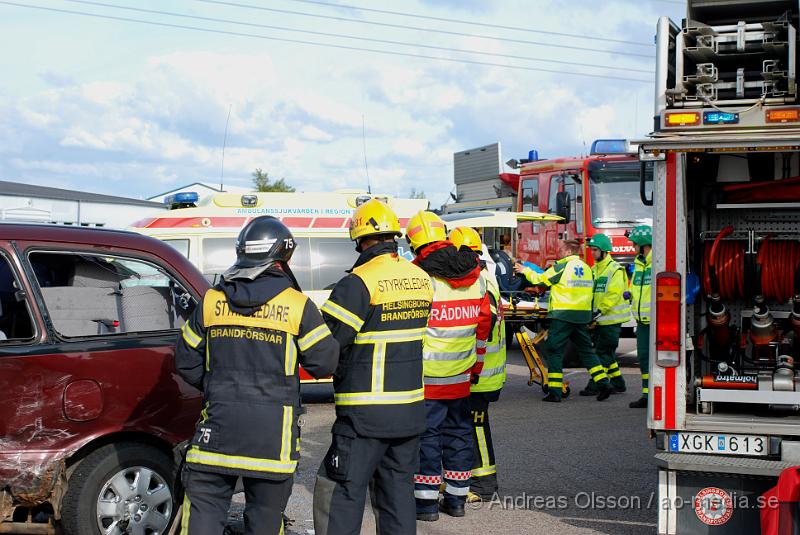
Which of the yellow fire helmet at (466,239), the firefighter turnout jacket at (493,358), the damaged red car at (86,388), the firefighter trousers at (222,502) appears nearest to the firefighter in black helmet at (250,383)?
the firefighter trousers at (222,502)

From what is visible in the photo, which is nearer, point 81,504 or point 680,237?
point 81,504

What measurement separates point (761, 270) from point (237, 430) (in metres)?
3.67

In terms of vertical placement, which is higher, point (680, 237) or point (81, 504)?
point (680, 237)

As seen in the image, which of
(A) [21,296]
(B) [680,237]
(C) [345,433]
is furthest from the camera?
(B) [680,237]

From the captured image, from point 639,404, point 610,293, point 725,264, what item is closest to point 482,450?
point 725,264

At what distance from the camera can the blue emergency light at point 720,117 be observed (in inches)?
197

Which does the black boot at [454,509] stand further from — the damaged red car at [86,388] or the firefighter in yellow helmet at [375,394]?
the damaged red car at [86,388]

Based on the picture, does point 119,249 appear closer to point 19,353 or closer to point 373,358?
point 19,353

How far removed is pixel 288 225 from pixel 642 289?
13.5ft

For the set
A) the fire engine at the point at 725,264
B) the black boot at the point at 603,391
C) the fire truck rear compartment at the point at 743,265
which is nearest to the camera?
the fire engine at the point at 725,264

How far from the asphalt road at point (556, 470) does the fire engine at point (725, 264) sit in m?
0.96

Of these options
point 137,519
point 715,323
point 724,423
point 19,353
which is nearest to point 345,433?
point 137,519

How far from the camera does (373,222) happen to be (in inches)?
190

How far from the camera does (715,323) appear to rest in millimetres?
6008
